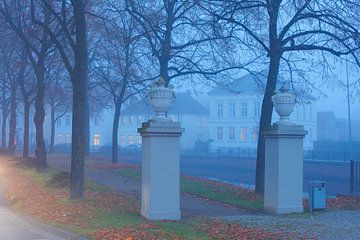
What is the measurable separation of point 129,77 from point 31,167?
828 centimetres

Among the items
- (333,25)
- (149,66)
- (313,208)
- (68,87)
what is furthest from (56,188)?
(68,87)

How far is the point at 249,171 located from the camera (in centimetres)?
4428

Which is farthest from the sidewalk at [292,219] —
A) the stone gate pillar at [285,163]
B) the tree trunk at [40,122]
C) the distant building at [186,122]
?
the distant building at [186,122]

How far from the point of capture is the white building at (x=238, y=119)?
75.5 meters

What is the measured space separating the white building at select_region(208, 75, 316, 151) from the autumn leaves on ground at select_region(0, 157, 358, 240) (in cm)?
5577

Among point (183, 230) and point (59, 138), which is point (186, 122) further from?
point (183, 230)

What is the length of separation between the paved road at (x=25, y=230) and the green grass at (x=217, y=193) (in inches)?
222

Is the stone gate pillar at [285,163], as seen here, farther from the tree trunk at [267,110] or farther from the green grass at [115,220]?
the green grass at [115,220]

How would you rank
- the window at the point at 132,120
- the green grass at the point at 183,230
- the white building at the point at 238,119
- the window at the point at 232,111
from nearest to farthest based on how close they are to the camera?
1. the green grass at the point at 183,230
2. the white building at the point at 238,119
3. the window at the point at 232,111
4. the window at the point at 132,120

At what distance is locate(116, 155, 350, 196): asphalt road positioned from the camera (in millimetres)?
33000

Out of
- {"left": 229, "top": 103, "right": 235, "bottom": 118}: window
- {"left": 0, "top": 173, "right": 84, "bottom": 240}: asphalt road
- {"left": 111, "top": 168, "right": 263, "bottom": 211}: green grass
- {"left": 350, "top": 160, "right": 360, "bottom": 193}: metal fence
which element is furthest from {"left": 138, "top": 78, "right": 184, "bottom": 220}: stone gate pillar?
{"left": 229, "top": 103, "right": 235, "bottom": 118}: window

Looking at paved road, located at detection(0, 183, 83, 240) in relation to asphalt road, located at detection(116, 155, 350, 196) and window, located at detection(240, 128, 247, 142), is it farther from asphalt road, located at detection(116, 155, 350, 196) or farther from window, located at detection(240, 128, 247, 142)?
window, located at detection(240, 128, 247, 142)

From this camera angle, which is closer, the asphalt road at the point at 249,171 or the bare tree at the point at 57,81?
the asphalt road at the point at 249,171

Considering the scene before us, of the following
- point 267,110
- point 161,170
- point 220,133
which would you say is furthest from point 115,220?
point 220,133
